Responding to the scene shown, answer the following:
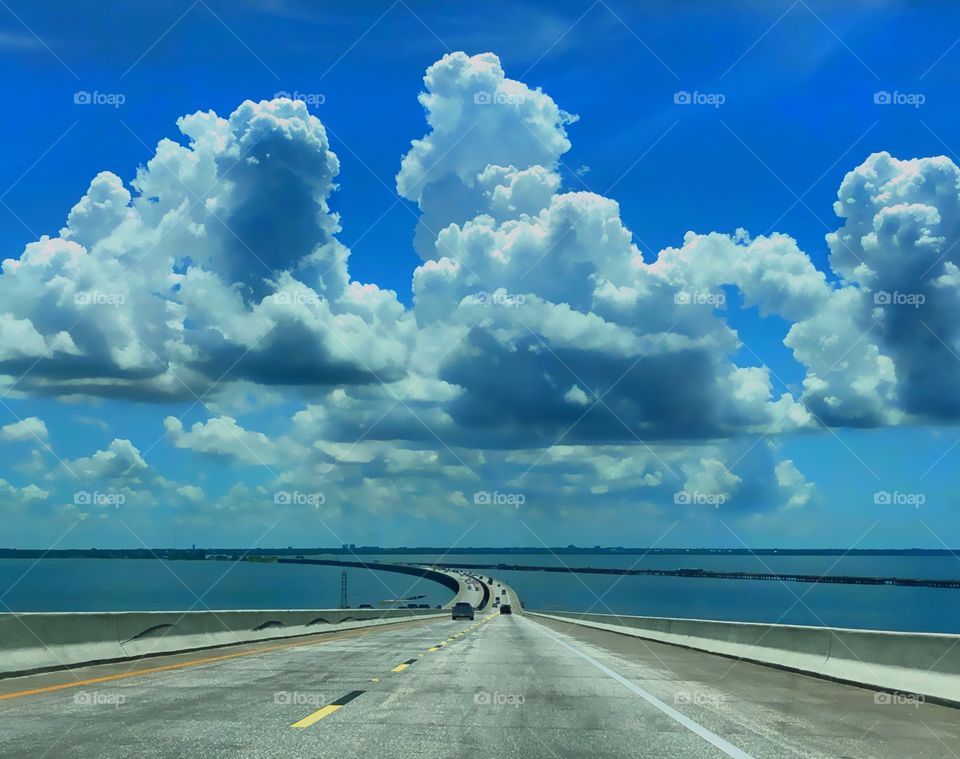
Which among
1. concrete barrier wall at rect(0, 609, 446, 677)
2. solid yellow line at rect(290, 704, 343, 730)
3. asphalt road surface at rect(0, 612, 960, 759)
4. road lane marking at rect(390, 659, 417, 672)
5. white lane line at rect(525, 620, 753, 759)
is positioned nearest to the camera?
asphalt road surface at rect(0, 612, 960, 759)

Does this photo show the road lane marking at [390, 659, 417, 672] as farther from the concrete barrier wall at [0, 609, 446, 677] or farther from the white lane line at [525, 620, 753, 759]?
the concrete barrier wall at [0, 609, 446, 677]

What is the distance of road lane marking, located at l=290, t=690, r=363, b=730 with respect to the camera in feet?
33.3

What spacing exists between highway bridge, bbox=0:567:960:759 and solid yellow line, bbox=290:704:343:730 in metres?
0.04

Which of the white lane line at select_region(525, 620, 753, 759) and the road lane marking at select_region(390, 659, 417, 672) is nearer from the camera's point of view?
the white lane line at select_region(525, 620, 753, 759)

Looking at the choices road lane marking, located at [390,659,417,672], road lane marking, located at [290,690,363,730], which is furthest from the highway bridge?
road lane marking, located at [390,659,417,672]

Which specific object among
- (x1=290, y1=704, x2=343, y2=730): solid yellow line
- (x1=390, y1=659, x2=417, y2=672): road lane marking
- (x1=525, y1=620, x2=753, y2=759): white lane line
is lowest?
(x1=390, y1=659, x2=417, y2=672): road lane marking

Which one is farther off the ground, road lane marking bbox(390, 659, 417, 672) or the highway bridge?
the highway bridge

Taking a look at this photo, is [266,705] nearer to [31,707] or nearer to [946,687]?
[31,707]

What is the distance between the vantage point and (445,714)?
11.3 meters

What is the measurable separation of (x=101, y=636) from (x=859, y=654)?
1374 cm

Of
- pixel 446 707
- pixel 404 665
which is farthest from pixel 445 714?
pixel 404 665

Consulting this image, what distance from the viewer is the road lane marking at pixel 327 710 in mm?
10164

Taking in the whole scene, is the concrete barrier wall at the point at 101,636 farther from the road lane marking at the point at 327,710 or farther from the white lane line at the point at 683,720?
the white lane line at the point at 683,720

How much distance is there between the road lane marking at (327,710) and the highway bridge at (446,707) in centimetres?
3
